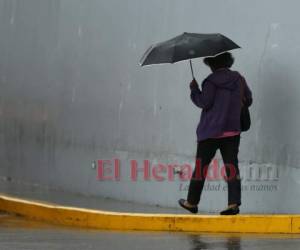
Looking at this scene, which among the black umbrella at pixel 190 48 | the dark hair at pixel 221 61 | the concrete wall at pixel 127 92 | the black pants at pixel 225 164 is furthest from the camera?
the concrete wall at pixel 127 92

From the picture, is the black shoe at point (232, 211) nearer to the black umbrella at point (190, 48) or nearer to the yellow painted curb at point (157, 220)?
the yellow painted curb at point (157, 220)

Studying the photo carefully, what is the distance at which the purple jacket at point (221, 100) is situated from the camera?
9672 millimetres

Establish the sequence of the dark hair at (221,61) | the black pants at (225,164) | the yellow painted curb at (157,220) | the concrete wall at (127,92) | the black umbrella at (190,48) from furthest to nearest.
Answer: the concrete wall at (127,92) → the dark hair at (221,61) → the black pants at (225,164) → the black umbrella at (190,48) → the yellow painted curb at (157,220)

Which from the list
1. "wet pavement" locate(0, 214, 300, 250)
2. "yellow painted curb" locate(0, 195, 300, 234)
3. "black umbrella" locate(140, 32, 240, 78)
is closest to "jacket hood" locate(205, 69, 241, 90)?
"black umbrella" locate(140, 32, 240, 78)

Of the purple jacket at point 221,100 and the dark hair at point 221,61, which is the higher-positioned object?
the dark hair at point 221,61

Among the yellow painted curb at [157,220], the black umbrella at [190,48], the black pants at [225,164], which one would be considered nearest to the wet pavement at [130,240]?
the yellow painted curb at [157,220]

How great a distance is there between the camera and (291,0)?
31.7 feet

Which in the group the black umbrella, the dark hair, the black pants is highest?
the black umbrella

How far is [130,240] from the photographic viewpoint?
29.3 ft

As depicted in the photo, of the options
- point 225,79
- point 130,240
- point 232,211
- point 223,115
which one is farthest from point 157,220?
point 225,79

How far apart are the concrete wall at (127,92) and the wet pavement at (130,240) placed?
122 centimetres

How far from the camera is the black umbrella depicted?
9.55 meters

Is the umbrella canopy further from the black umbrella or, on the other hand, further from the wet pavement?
the wet pavement

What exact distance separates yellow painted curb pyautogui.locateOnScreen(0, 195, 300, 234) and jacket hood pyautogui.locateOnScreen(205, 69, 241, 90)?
4.21ft
